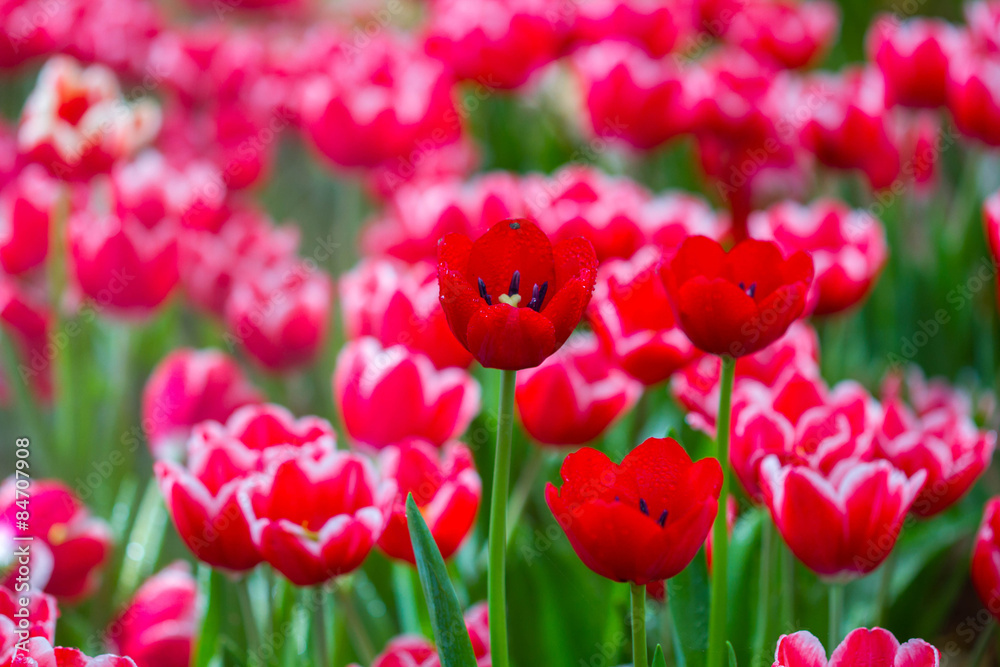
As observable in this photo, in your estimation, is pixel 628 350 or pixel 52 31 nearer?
pixel 628 350

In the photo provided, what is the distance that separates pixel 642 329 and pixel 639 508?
0.28 meters

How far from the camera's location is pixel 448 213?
51.3 inches

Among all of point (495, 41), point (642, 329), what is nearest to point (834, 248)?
point (642, 329)

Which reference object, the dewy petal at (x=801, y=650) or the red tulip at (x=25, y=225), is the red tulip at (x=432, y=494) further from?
the red tulip at (x=25, y=225)

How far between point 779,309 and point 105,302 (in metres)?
0.91

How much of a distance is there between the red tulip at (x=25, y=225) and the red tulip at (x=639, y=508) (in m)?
1.04

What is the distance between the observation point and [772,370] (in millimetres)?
951

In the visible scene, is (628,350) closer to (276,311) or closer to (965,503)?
(276,311)

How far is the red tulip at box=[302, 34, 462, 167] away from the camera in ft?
5.01

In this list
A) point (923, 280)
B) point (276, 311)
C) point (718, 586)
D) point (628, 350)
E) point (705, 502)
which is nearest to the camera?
point (705, 502)

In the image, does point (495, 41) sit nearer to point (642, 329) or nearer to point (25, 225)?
point (25, 225)

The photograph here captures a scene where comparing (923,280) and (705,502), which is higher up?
(705,502)

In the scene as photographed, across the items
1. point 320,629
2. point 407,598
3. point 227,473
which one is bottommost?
point 407,598

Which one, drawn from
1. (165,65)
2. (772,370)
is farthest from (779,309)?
(165,65)
